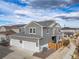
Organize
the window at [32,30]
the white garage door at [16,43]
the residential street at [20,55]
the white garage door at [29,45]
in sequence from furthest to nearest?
the window at [32,30], the white garage door at [16,43], the white garage door at [29,45], the residential street at [20,55]

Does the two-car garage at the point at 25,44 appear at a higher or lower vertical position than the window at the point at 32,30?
lower

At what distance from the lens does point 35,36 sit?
26.0m

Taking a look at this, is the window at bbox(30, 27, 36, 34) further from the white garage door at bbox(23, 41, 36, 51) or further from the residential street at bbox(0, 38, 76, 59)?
the residential street at bbox(0, 38, 76, 59)

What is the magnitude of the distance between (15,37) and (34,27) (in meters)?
4.43

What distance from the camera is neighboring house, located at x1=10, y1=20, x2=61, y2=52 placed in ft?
78.0

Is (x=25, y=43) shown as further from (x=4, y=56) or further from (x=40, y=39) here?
(x=4, y=56)

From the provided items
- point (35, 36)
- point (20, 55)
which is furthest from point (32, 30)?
point (20, 55)

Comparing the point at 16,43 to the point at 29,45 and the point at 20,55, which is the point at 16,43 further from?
the point at 20,55

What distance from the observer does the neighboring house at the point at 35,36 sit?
23.8 meters

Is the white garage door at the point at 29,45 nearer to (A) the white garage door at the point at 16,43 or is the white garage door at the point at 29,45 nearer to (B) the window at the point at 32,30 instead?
(A) the white garage door at the point at 16,43

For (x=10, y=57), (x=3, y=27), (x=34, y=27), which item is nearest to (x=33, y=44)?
(x=34, y=27)

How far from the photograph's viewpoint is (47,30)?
Result: 28156 millimetres

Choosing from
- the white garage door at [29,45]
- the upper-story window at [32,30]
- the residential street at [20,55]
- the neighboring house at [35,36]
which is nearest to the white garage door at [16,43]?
the neighboring house at [35,36]

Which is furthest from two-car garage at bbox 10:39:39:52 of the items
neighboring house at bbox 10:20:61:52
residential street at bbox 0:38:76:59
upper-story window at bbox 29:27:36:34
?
residential street at bbox 0:38:76:59
